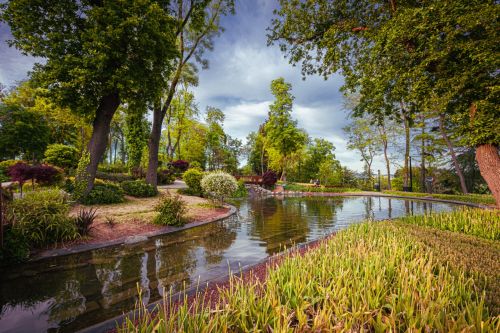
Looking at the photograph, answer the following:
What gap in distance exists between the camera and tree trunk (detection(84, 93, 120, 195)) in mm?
10992

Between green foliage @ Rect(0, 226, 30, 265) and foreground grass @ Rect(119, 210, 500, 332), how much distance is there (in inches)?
168

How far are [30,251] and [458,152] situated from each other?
36941 millimetres

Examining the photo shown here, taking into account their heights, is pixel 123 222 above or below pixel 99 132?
below

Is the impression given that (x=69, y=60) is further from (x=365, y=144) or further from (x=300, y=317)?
(x=365, y=144)

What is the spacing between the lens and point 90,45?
9234 millimetres

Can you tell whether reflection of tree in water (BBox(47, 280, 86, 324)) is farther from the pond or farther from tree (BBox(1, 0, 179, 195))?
tree (BBox(1, 0, 179, 195))

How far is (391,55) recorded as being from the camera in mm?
7562

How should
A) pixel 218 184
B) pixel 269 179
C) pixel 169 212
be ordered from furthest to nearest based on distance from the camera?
pixel 269 179
pixel 218 184
pixel 169 212

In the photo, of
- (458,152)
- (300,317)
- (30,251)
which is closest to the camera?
(300,317)

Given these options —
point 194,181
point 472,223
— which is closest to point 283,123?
point 194,181

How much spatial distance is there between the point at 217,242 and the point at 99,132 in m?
8.89

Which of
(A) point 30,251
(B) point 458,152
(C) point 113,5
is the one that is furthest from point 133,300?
(B) point 458,152

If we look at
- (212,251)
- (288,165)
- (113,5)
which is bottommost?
(212,251)

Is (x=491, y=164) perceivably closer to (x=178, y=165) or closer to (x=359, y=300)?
(x=359, y=300)
